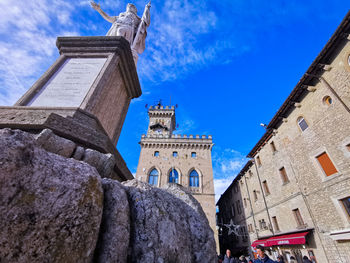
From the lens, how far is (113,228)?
1460mm

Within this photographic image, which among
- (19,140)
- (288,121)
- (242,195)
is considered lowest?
(19,140)

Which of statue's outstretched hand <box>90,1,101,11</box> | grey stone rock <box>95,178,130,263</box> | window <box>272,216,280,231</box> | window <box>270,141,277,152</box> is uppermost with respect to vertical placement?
window <box>270,141,277,152</box>

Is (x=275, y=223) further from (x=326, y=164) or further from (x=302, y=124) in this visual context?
(x=302, y=124)

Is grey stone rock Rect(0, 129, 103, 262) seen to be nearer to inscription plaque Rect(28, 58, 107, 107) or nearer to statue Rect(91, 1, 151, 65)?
inscription plaque Rect(28, 58, 107, 107)

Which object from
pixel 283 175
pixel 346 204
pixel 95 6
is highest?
pixel 95 6

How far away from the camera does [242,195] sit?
73.7ft

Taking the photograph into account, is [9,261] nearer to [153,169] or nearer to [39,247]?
[39,247]

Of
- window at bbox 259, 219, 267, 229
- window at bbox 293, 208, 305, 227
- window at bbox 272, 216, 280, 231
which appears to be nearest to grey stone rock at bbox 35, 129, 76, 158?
window at bbox 293, 208, 305, 227

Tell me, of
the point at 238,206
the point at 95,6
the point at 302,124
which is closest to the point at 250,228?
the point at 238,206

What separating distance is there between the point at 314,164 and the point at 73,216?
46.5 feet

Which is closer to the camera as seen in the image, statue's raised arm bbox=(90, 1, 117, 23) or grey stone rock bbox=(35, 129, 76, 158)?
grey stone rock bbox=(35, 129, 76, 158)

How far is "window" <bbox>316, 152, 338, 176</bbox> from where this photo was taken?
1013 centimetres

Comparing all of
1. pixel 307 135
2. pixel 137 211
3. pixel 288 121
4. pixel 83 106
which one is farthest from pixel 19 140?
pixel 288 121

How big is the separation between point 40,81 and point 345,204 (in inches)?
576
